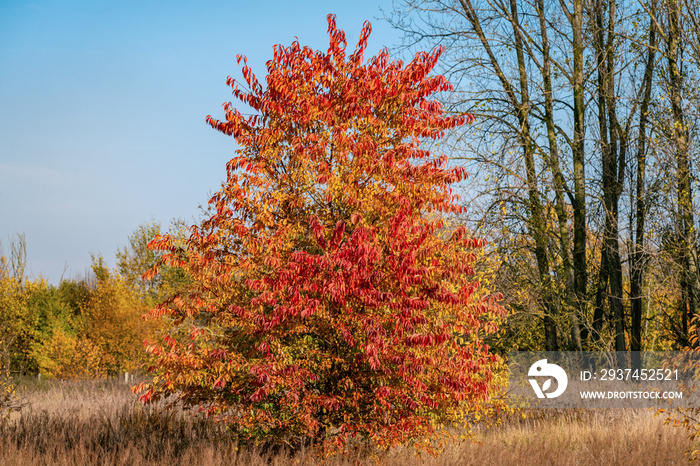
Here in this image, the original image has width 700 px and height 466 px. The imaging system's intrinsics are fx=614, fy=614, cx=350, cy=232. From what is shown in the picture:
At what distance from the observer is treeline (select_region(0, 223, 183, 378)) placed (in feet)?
80.5

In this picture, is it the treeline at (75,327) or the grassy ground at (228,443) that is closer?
the grassy ground at (228,443)

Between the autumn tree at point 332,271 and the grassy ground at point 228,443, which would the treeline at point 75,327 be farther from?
the autumn tree at point 332,271

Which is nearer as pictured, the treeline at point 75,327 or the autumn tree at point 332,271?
the autumn tree at point 332,271

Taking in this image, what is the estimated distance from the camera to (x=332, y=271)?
6758 mm

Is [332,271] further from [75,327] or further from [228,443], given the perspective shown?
[75,327]

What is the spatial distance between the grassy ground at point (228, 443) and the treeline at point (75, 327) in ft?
30.7

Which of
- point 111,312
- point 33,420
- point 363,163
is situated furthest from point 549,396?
point 111,312

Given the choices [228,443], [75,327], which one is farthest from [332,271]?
[75,327]

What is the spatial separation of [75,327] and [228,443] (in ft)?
82.9

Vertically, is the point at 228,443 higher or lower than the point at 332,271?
lower

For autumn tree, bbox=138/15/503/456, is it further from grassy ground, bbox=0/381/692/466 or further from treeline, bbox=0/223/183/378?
treeline, bbox=0/223/183/378

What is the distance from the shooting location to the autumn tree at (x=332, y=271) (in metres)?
6.87

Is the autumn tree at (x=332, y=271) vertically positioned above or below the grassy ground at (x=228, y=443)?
above

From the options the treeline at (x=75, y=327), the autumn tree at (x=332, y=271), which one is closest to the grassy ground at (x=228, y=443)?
the autumn tree at (x=332, y=271)
